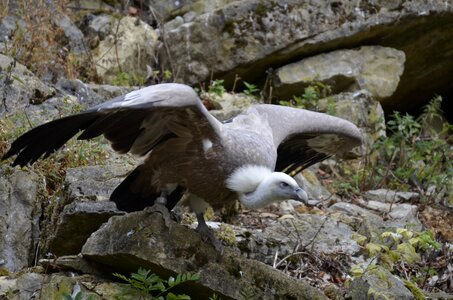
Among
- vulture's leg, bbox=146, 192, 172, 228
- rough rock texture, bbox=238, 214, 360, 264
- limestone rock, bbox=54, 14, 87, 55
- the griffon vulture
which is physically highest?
the griffon vulture

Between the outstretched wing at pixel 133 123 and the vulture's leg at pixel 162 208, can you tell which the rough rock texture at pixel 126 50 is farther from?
the outstretched wing at pixel 133 123

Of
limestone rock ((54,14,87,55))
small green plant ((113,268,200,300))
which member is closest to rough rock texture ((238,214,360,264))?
small green plant ((113,268,200,300))

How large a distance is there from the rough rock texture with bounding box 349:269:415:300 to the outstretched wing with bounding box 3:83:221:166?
1.17 meters

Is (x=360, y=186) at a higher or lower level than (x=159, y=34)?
lower

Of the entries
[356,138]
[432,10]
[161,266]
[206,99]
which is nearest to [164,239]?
[161,266]

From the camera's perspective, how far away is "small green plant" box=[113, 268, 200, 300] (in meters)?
4.36

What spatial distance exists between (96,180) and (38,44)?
8.95 feet

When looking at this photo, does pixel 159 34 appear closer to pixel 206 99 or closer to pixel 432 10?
pixel 206 99

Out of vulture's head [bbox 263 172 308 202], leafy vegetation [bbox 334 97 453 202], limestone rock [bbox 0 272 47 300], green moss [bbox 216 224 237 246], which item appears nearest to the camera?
limestone rock [bbox 0 272 47 300]

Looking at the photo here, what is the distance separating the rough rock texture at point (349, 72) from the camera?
29.7 ft

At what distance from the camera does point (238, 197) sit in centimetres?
512

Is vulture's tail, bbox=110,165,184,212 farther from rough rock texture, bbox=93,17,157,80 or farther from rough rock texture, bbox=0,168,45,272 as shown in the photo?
rough rock texture, bbox=93,17,157,80

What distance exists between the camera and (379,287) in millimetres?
4891

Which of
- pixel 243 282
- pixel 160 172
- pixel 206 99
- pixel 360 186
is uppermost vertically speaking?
pixel 160 172
